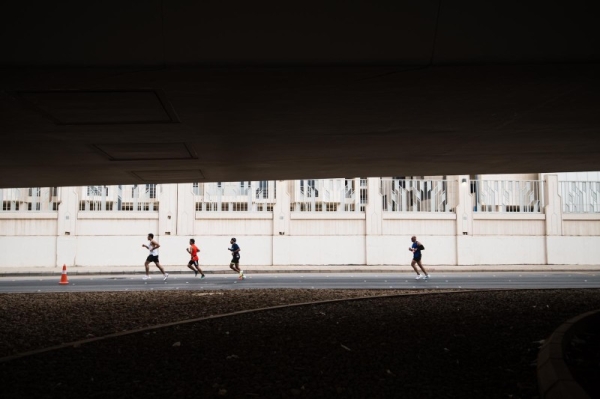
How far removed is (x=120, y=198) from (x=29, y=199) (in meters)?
4.87

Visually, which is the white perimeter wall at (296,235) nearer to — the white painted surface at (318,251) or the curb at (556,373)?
the white painted surface at (318,251)

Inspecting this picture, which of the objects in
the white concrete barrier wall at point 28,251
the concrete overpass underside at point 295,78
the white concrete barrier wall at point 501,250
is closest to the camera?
the concrete overpass underside at point 295,78

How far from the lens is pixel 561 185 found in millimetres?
32375

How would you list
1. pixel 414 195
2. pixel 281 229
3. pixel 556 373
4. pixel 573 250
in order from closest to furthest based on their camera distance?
pixel 556 373
pixel 281 229
pixel 573 250
pixel 414 195

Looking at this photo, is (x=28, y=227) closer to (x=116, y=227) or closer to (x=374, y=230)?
(x=116, y=227)

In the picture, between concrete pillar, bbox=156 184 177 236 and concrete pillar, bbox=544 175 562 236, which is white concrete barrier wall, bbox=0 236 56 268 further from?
concrete pillar, bbox=544 175 562 236

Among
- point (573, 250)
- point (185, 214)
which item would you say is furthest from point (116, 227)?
point (573, 250)

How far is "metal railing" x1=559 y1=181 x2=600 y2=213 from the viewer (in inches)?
1267

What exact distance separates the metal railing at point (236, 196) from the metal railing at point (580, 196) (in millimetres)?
16950

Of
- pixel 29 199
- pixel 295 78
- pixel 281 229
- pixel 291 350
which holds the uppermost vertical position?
pixel 29 199

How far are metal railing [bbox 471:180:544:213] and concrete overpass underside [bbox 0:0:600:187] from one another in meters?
22.6

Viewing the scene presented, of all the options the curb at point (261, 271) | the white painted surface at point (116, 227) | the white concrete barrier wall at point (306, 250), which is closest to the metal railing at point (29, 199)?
the white concrete barrier wall at point (306, 250)

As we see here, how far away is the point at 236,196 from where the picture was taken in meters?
30.6

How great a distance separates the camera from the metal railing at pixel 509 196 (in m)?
31.9
